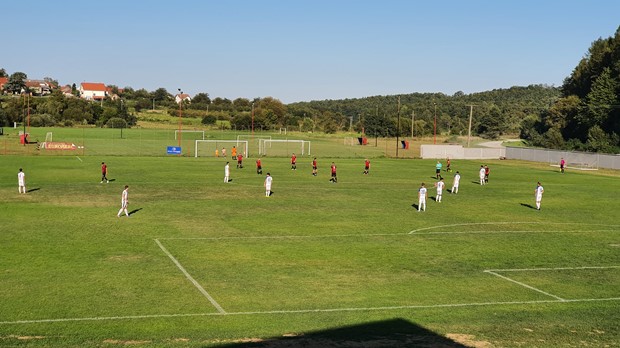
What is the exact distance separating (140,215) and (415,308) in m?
21.3

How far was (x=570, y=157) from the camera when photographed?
296 ft

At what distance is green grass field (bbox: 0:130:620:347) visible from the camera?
18156 mm

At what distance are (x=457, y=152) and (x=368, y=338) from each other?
84.3 meters

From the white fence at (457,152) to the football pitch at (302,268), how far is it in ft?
154

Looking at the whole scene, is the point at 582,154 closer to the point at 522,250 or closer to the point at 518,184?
the point at 518,184

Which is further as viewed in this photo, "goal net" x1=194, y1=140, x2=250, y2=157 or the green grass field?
"goal net" x1=194, y1=140, x2=250, y2=157

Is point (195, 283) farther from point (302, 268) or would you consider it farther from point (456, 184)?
point (456, 184)

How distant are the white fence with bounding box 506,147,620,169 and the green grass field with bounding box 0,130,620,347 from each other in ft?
125

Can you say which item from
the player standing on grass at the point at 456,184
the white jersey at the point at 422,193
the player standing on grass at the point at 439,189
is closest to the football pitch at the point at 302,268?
the player standing on grass at the point at 439,189

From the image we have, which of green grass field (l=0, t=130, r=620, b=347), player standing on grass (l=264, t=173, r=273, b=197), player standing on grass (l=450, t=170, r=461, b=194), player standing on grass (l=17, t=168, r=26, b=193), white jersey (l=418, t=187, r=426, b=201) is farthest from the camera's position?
player standing on grass (l=450, t=170, r=461, b=194)

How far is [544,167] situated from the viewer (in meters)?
85.8

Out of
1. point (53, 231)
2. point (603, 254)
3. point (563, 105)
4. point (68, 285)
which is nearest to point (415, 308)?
point (68, 285)

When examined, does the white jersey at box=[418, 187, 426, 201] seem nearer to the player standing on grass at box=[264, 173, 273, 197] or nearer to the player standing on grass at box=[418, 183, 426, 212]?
the player standing on grass at box=[418, 183, 426, 212]

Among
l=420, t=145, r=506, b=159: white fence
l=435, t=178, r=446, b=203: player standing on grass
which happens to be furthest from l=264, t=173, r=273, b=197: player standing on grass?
l=420, t=145, r=506, b=159: white fence
